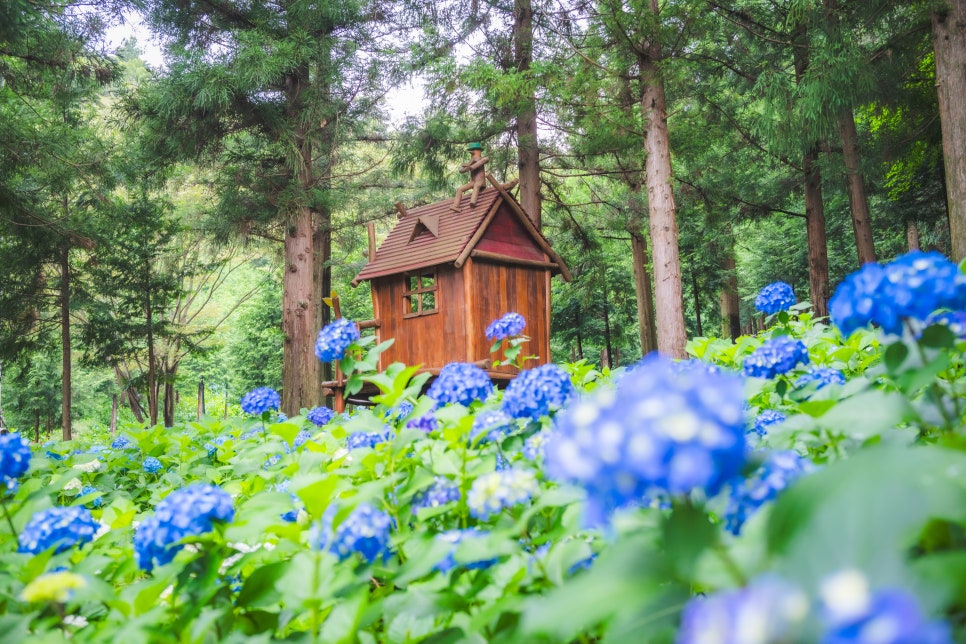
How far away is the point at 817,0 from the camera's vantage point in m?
8.26

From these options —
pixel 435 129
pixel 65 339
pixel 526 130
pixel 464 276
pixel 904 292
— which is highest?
pixel 435 129

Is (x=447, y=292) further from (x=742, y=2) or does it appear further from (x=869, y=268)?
(x=742, y=2)

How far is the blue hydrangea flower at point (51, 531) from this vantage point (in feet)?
5.55

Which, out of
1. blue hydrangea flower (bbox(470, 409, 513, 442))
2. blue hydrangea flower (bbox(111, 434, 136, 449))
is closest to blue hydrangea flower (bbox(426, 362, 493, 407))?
blue hydrangea flower (bbox(470, 409, 513, 442))

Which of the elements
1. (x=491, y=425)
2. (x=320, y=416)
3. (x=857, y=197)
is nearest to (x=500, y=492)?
(x=491, y=425)

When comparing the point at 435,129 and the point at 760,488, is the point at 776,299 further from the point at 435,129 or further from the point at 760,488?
the point at 435,129

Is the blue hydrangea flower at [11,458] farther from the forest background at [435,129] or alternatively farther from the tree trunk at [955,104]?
the tree trunk at [955,104]

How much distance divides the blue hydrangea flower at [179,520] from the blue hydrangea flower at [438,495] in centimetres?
50

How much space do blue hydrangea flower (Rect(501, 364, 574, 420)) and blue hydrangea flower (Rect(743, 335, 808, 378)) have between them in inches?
27.3

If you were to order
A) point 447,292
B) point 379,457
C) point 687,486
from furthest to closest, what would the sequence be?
point 447,292 < point 379,457 < point 687,486

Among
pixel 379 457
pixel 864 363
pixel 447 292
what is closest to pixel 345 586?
pixel 379 457

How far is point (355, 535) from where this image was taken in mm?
1384

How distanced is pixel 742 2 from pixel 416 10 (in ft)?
21.5

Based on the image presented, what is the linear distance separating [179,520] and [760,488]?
126cm
